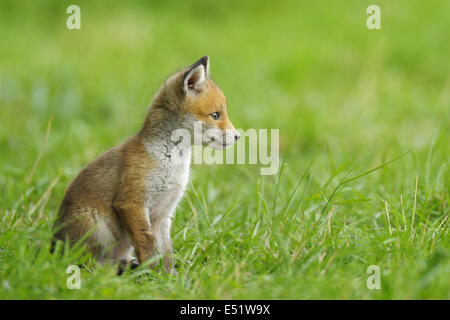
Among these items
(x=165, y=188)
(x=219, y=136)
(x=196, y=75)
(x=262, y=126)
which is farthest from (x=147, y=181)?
(x=262, y=126)

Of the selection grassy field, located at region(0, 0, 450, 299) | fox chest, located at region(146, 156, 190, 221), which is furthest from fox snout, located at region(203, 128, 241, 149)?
grassy field, located at region(0, 0, 450, 299)

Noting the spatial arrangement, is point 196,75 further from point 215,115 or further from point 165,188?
point 165,188

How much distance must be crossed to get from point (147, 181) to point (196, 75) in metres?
0.94

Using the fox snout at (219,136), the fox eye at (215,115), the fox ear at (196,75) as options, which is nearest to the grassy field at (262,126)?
the fox snout at (219,136)

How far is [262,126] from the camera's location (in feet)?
28.2

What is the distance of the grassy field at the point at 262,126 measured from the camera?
397cm

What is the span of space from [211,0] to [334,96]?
492 centimetres

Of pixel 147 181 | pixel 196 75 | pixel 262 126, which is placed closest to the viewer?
pixel 147 181

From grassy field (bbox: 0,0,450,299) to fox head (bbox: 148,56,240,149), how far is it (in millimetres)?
622

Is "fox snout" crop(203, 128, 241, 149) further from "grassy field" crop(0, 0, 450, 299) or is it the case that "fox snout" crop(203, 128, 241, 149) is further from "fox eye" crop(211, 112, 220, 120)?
"grassy field" crop(0, 0, 450, 299)

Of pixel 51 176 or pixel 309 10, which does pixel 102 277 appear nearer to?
pixel 51 176

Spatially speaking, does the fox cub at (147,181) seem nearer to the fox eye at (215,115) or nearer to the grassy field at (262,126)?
the fox eye at (215,115)

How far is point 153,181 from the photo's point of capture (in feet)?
15.1
